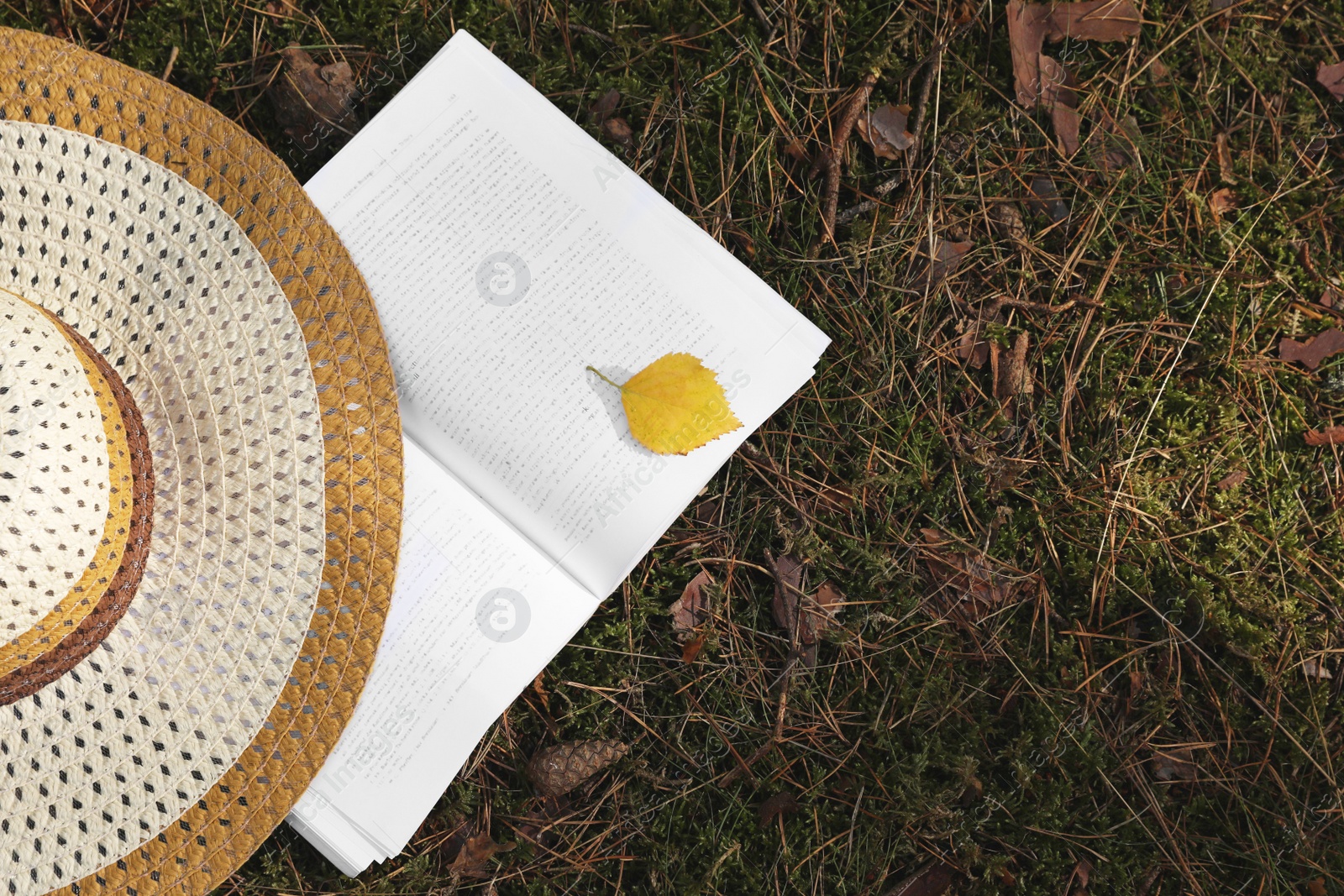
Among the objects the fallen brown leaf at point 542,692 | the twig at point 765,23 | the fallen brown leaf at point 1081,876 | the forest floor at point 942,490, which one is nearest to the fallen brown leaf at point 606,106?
the forest floor at point 942,490

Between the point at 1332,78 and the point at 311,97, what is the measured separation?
1874 millimetres

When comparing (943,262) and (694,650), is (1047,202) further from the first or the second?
(694,650)

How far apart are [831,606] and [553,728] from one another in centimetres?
53

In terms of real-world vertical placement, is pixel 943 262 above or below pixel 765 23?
below

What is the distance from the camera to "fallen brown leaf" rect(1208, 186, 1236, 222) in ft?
5.03

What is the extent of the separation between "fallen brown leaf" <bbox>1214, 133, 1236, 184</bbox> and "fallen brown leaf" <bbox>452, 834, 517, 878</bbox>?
5.84ft

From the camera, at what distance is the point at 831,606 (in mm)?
1450

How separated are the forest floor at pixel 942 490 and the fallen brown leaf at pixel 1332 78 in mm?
75

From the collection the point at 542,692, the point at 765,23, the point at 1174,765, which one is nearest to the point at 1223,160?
the point at 765,23

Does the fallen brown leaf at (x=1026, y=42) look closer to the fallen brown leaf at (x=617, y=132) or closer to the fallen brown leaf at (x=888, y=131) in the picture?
the fallen brown leaf at (x=888, y=131)

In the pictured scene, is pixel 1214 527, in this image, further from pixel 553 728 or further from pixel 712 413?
pixel 553 728

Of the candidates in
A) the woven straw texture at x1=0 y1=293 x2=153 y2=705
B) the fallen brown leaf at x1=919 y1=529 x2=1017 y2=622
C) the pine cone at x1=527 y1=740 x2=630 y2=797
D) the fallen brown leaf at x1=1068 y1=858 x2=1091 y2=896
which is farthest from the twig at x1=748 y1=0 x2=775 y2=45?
the fallen brown leaf at x1=1068 y1=858 x2=1091 y2=896

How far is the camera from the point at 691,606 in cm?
144

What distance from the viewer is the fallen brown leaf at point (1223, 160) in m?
1.54
